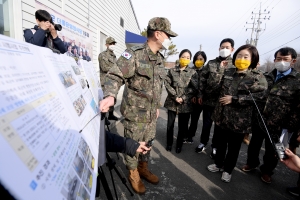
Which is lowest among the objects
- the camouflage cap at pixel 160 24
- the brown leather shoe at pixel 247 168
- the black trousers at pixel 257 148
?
the brown leather shoe at pixel 247 168

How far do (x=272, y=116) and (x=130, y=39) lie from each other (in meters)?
11.2

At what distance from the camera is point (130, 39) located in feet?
39.9

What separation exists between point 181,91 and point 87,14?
4.72 m

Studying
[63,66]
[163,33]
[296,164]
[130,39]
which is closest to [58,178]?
[63,66]

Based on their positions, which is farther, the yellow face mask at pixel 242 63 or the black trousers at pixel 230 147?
the black trousers at pixel 230 147

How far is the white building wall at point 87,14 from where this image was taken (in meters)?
2.96

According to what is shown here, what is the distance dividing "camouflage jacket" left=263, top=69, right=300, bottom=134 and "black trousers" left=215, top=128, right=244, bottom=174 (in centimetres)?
A: 60

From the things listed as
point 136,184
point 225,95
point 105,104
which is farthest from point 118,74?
point 225,95

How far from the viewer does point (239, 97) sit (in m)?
2.24

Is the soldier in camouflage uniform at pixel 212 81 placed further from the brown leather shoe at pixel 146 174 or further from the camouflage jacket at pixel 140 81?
the brown leather shoe at pixel 146 174

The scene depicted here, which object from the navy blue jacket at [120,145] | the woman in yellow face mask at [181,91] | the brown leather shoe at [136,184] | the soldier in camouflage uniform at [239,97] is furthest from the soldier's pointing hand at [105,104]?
the woman in yellow face mask at [181,91]

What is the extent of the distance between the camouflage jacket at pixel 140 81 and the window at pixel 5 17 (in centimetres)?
220

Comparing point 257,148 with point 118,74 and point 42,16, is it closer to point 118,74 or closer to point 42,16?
point 118,74

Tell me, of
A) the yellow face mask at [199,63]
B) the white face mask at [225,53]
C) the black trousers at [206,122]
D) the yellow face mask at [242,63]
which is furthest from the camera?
the yellow face mask at [199,63]
